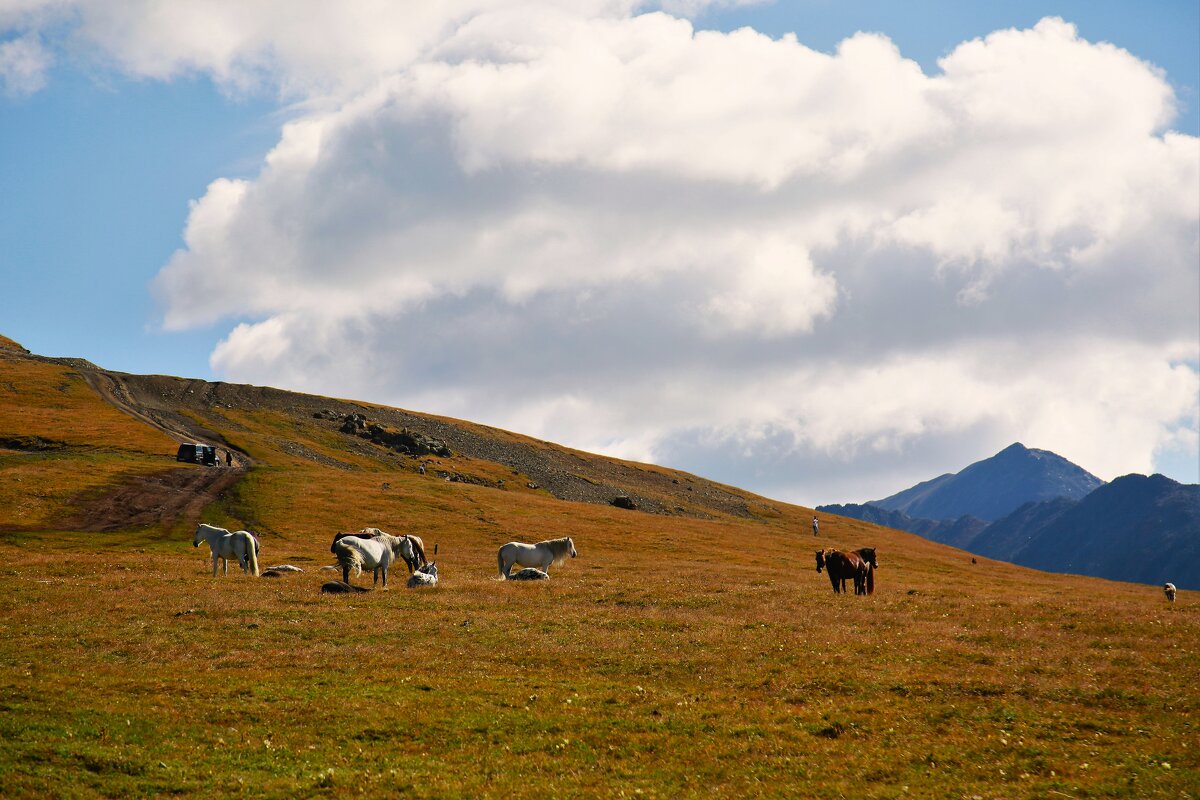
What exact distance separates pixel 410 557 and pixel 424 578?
5.44 meters

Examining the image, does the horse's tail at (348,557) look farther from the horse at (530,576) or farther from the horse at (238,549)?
the horse at (530,576)

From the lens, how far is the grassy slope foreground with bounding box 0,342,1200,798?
1814cm

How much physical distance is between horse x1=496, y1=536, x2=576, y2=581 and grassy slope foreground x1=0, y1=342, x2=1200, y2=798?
7.27 ft

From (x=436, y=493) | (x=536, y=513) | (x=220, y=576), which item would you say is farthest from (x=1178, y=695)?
(x=436, y=493)

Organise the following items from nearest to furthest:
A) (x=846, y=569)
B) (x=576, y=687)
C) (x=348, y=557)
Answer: (x=576, y=687) → (x=348, y=557) → (x=846, y=569)

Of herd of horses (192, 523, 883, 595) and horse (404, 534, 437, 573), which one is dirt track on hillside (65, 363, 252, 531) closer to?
herd of horses (192, 523, 883, 595)

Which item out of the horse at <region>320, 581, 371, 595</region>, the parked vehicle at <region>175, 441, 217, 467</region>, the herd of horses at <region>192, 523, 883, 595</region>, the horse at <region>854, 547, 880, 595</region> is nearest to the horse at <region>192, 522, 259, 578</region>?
the herd of horses at <region>192, 523, 883, 595</region>

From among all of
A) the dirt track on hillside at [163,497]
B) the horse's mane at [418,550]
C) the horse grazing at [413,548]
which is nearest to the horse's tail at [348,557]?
the horse grazing at [413,548]

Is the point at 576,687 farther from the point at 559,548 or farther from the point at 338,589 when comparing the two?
the point at 559,548

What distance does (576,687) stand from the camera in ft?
82.5

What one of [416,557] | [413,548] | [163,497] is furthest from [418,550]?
[163,497]

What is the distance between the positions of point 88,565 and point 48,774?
3701 centimetres

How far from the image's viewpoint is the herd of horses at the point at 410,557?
144 ft

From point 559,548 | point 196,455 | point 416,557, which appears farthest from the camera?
point 196,455
